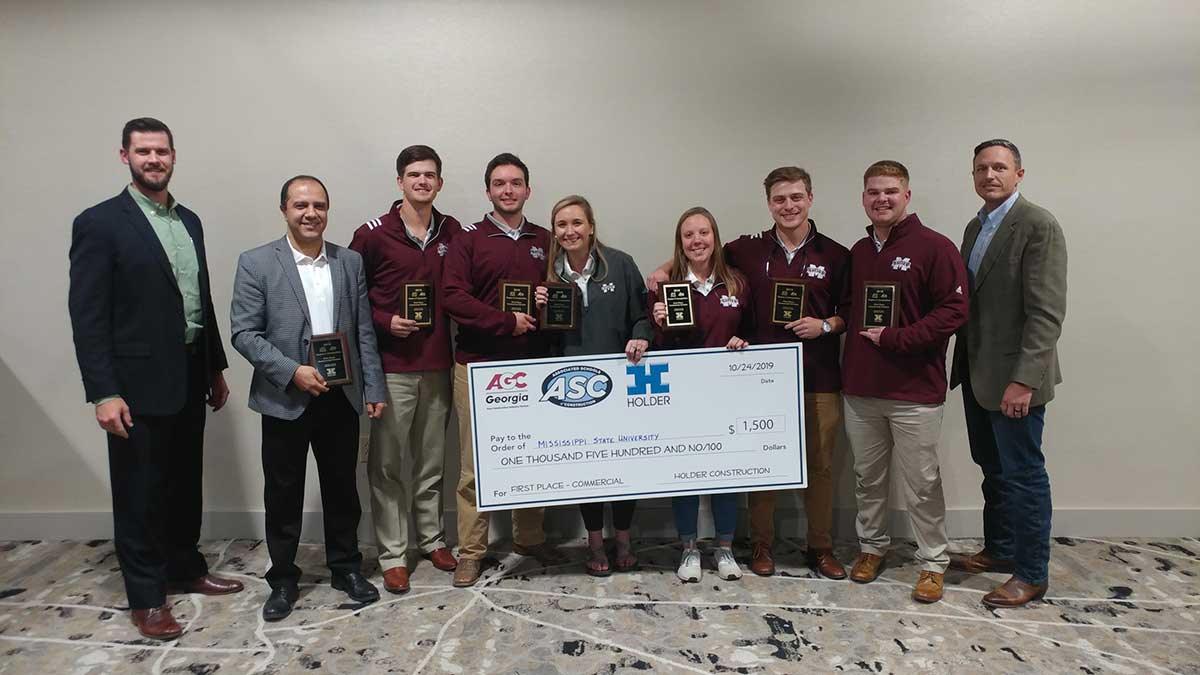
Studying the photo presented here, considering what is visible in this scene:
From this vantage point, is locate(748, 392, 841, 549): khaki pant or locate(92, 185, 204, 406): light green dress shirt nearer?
locate(92, 185, 204, 406): light green dress shirt

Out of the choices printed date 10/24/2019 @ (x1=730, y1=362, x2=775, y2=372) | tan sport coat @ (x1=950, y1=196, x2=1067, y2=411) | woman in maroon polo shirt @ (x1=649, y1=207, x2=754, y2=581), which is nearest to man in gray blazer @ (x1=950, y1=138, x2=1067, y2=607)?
tan sport coat @ (x1=950, y1=196, x2=1067, y2=411)

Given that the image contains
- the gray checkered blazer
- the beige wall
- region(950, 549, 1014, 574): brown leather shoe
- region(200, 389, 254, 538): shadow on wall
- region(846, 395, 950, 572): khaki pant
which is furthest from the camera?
region(200, 389, 254, 538): shadow on wall

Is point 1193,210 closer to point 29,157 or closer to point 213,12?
point 213,12

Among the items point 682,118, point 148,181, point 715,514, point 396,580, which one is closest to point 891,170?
point 682,118

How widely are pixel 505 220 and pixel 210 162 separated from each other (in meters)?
1.67

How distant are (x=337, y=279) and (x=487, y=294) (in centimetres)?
60

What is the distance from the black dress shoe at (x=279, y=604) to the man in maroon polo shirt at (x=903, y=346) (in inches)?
96.0

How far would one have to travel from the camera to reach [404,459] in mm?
3158

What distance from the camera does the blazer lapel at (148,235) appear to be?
2.68 meters

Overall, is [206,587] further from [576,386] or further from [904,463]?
[904,463]

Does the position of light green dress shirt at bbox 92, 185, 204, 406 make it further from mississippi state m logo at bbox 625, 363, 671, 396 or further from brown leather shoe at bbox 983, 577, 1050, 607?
brown leather shoe at bbox 983, 577, 1050, 607

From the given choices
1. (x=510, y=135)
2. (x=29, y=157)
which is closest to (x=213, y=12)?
(x=29, y=157)

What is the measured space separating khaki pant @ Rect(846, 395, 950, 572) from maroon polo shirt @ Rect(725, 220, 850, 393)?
17 centimetres

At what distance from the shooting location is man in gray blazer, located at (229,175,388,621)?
8.84ft
